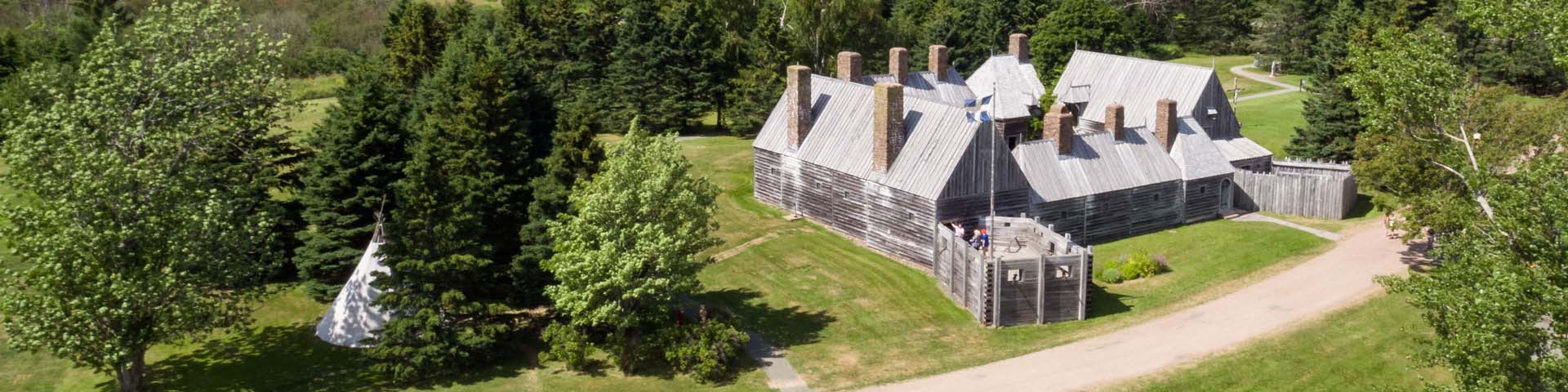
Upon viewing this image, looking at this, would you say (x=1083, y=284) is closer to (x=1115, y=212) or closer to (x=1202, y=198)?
(x=1115, y=212)

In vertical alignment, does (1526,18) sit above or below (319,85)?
above

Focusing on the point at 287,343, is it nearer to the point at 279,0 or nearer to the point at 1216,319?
the point at 1216,319

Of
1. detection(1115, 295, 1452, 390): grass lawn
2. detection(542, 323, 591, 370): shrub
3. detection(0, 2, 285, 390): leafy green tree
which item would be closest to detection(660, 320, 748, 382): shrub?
detection(542, 323, 591, 370): shrub

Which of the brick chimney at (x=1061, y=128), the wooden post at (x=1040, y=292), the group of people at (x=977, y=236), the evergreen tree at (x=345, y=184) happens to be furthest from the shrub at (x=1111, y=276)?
the evergreen tree at (x=345, y=184)

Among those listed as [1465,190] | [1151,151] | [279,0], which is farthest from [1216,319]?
[279,0]

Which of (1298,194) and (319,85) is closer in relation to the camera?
(1298,194)

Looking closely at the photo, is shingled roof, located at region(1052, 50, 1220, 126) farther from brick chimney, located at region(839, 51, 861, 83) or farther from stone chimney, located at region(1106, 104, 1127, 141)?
brick chimney, located at region(839, 51, 861, 83)

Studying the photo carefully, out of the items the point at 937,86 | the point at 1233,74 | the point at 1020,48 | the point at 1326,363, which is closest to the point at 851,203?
the point at 937,86
